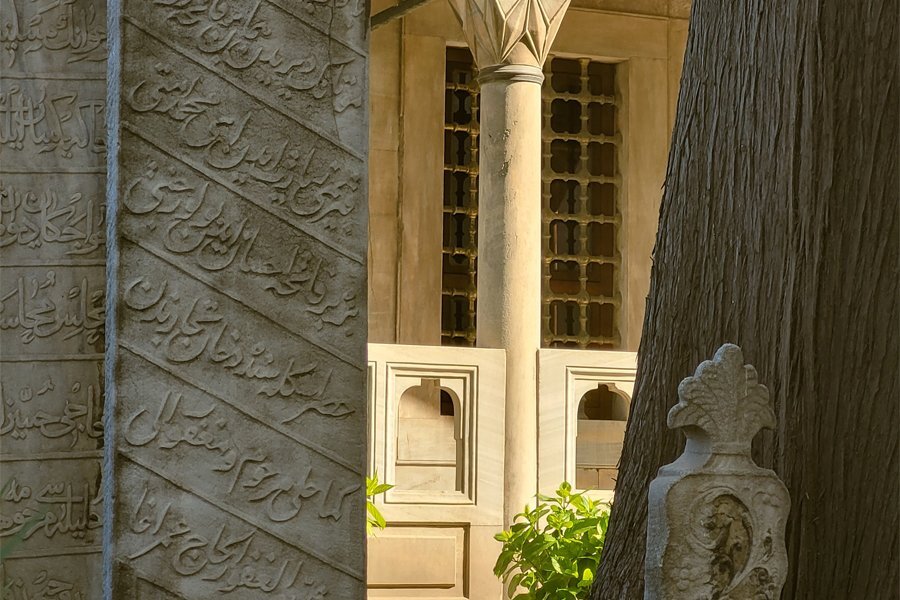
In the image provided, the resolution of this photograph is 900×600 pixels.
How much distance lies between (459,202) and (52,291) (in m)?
7.77

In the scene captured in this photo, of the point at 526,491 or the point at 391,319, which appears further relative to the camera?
the point at 391,319

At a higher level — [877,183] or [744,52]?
[744,52]

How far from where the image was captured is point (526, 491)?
350 inches

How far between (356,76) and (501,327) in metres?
4.90

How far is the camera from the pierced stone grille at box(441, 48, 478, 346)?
11875 millimetres

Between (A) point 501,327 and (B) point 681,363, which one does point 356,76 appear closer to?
(B) point 681,363

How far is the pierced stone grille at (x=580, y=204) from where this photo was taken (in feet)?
40.2

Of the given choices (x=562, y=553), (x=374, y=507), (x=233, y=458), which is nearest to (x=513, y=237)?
(x=374, y=507)

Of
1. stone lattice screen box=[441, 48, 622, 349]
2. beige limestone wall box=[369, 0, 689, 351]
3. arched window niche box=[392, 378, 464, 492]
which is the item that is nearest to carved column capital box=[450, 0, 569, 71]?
arched window niche box=[392, 378, 464, 492]

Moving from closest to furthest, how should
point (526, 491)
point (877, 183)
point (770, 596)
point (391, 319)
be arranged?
point (770, 596), point (877, 183), point (526, 491), point (391, 319)

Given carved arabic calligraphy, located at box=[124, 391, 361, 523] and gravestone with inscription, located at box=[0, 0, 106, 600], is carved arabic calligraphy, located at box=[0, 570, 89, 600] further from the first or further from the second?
carved arabic calligraphy, located at box=[124, 391, 361, 523]

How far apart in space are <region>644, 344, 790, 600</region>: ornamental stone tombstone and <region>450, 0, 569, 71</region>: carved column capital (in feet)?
17.5

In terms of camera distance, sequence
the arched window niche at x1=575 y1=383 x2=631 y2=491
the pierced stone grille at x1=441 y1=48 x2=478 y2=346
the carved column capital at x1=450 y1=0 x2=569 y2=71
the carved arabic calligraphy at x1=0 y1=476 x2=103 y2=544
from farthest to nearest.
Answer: the pierced stone grille at x1=441 y1=48 x2=478 y2=346, the arched window niche at x1=575 y1=383 x2=631 y2=491, the carved column capital at x1=450 y1=0 x2=569 y2=71, the carved arabic calligraphy at x1=0 y1=476 x2=103 y2=544

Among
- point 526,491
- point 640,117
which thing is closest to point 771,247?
point 526,491
